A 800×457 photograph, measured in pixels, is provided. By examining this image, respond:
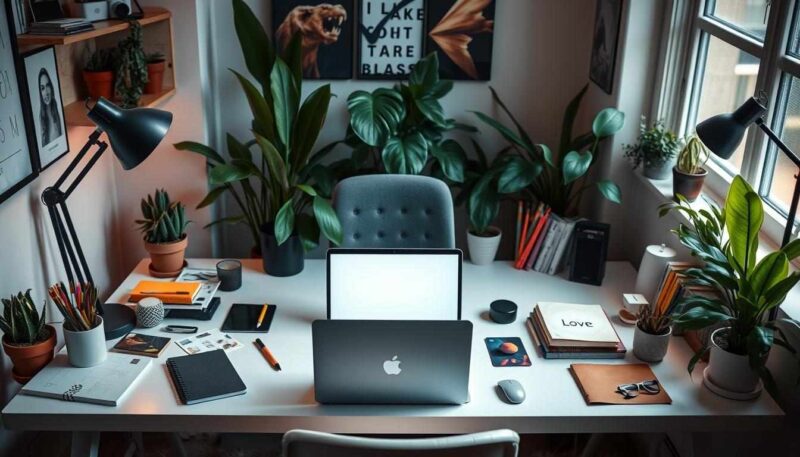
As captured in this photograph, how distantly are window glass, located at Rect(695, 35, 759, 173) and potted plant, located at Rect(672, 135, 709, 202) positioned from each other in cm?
13

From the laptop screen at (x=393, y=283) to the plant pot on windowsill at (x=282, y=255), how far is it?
0.54 m

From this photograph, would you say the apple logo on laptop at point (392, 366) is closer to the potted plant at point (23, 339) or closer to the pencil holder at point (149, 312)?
the pencil holder at point (149, 312)

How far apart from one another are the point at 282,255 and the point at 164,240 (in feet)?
1.42

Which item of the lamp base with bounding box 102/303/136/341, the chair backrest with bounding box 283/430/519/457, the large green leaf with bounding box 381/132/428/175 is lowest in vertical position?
the lamp base with bounding box 102/303/136/341

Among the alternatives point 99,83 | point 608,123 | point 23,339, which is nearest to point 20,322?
point 23,339

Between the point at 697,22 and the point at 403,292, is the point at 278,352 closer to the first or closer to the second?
the point at 403,292

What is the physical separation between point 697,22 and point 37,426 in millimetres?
2578

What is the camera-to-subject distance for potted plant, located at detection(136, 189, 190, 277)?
9.60ft

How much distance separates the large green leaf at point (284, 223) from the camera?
115 inches

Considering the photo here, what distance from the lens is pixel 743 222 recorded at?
2182mm

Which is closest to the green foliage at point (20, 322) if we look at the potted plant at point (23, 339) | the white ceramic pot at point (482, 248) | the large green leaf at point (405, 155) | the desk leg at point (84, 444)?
the potted plant at point (23, 339)

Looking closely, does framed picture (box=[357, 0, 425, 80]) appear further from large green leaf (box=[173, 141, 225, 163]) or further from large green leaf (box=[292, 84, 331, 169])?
large green leaf (box=[173, 141, 225, 163])

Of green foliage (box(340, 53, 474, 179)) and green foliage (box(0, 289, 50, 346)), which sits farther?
green foliage (box(340, 53, 474, 179))

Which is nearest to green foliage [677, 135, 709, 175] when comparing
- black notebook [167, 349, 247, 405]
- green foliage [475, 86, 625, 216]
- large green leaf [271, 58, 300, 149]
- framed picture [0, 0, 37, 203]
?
green foliage [475, 86, 625, 216]
